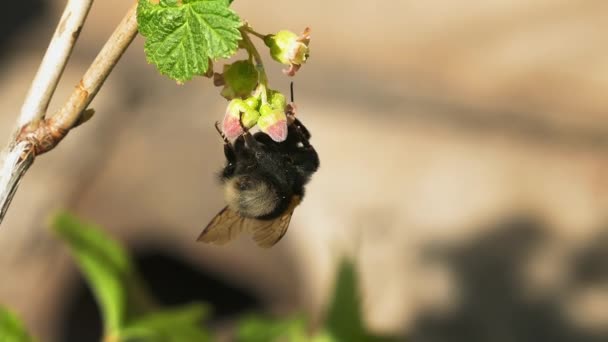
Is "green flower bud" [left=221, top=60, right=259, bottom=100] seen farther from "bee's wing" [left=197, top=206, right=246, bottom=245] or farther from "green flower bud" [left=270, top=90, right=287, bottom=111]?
"bee's wing" [left=197, top=206, right=246, bottom=245]

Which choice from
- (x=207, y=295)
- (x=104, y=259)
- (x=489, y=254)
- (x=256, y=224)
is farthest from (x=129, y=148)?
(x=256, y=224)

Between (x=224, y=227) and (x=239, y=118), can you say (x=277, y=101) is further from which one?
(x=224, y=227)

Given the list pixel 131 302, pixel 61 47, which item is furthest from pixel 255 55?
pixel 131 302

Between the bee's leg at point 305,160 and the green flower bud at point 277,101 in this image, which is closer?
the green flower bud at point 277,101

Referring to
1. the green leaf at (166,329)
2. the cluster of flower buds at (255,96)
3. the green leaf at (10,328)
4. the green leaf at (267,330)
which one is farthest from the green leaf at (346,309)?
the cluster of flower buds at (255,96)

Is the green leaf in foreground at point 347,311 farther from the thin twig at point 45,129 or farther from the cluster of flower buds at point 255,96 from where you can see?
the thin twig at point 45,129
